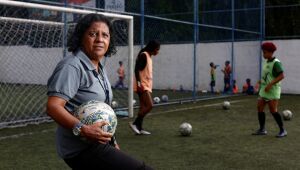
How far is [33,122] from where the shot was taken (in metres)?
10.0

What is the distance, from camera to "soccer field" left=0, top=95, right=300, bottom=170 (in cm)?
591

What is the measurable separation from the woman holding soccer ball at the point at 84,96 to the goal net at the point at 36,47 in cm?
594

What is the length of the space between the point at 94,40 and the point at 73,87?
350 millimetres

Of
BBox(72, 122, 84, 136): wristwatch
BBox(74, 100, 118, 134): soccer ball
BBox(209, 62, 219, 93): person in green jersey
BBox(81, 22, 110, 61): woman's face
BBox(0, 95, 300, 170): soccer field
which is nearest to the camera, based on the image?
BBox(72, 122, 84, 136): wristwatch

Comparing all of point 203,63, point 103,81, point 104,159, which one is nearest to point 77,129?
point 104,159

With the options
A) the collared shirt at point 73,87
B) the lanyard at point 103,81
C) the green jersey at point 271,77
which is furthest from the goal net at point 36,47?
the collared shirt at point 73,87

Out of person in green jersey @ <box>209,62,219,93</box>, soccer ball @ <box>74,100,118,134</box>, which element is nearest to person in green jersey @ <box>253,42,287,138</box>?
soccer ball @ <box>74,100,118,134</box>

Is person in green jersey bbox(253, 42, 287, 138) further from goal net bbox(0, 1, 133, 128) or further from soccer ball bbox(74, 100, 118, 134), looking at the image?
soccer ball bbox(74, 100, 118, 134)

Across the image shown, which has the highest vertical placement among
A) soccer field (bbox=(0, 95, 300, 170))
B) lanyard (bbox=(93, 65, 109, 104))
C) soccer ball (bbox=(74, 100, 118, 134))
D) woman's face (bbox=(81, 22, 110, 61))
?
woman's face (bbox=(81, 22, 110, 61))

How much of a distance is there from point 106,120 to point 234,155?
399 cm

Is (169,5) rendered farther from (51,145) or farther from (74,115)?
(74,115)

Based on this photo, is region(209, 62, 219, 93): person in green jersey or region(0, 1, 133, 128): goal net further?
region(209, 62, 219, 93): person in green jersey

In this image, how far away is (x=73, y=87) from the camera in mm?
2662

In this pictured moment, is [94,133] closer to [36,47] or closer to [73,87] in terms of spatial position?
[73,87]
